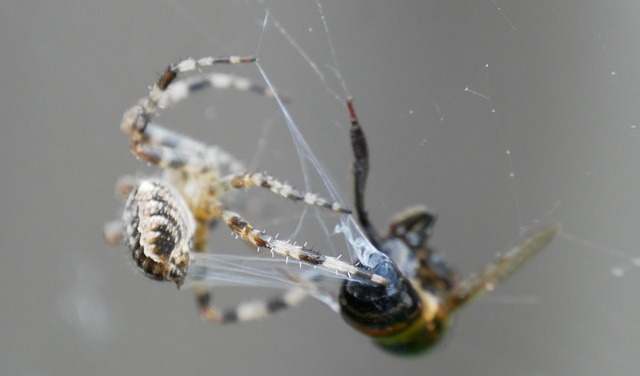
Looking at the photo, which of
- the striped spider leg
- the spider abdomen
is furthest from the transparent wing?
the spider abdomen

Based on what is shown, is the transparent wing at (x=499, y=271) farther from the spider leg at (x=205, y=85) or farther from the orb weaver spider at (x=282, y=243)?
the spider leg at (x=205, y=85)

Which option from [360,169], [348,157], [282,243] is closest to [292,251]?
[282,243]

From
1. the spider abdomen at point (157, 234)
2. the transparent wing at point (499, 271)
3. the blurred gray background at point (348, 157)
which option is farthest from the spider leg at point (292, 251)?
the blurred gray background at point (348, 157)

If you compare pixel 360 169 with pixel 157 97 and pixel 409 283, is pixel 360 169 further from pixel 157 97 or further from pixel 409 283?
pixel 157 97

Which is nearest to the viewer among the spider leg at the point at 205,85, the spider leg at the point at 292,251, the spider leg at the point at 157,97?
the spider leg at the point at 292,251

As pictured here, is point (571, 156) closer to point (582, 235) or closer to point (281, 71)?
point (582, 235)

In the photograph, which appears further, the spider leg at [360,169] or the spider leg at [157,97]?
the spider leg at [157,97]
